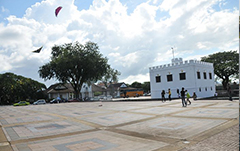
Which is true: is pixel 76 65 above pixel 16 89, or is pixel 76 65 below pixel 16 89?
above

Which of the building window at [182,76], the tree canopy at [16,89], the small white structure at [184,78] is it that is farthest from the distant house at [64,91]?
the building window at [182,76]

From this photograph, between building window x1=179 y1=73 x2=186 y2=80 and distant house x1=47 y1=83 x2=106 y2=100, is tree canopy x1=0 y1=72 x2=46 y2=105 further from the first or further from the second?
building window x1=179 y1=73 x2=186 y2=80

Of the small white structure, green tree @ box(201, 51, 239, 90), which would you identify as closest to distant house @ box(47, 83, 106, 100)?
the small white structure

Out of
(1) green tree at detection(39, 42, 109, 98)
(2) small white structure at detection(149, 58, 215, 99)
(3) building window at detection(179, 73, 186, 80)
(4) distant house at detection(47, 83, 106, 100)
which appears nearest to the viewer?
(2) small white structure at detection(149, 58, 215, 99)

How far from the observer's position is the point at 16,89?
53125mm

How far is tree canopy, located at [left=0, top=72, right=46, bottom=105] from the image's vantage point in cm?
5169

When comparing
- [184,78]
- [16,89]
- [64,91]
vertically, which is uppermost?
[184,78]

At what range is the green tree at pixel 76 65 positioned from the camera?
1847 inches

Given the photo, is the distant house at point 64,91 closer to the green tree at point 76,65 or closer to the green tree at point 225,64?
the green tree at point 76,65

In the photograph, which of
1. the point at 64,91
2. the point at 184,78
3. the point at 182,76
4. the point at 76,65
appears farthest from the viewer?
the point at 64,91

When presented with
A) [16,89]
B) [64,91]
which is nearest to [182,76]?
[64,91]

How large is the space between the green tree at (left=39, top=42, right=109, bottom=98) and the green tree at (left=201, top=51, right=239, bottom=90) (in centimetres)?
2961

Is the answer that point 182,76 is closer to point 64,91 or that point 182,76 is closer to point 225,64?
point 225,64

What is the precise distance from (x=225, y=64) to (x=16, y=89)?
183 feet
